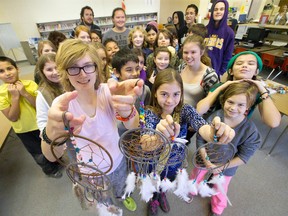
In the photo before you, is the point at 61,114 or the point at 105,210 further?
the point at 105,210

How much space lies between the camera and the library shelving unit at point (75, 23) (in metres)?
5.59

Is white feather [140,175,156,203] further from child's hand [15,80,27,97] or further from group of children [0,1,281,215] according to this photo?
child's hand [15,80,27,97]

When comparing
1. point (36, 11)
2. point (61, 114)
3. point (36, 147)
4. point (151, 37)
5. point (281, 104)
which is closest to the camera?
point (61, 114)

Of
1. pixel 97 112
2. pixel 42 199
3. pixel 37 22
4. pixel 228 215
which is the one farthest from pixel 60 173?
pixel 37 22

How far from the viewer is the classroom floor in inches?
51.4

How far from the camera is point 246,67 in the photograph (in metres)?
1.00

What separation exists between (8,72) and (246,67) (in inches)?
70.1

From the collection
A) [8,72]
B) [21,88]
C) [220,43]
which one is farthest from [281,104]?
[8,72]

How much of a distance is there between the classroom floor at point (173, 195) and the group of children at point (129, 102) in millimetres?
130

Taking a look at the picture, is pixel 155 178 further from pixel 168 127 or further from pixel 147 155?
pixel 168 127

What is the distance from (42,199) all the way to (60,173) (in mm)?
266

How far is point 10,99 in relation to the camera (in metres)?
1.27

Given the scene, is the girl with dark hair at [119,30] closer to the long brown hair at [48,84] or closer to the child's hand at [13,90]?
the long brown hair at [48,84]

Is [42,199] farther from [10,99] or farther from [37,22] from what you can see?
[37,22]
